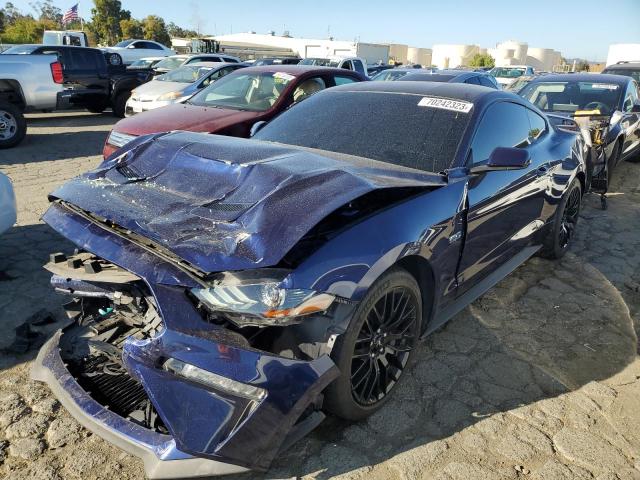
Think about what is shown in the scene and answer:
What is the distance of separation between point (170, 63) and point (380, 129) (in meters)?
14.8

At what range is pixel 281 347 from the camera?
7.00 feet

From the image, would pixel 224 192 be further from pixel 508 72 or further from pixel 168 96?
pixel 508 72

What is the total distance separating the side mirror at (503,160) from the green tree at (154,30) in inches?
2361

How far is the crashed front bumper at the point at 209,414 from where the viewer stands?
1.86 m

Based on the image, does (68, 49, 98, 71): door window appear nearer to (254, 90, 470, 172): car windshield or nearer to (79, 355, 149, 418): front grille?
(254, 90, 470, 172): car windshield

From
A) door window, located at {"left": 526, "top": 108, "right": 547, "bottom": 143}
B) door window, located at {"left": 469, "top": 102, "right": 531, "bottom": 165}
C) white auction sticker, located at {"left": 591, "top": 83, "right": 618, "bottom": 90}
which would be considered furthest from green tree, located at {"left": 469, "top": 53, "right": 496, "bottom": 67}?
door window, located at {"left": 469, "top": 102, "right": 531, "bottom": 165}

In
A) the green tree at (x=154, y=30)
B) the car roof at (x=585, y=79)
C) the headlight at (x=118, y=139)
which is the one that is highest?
the green tree at (x=154, y=30)

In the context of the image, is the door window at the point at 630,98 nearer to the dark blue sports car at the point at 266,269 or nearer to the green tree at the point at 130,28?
the dark blue sports car at the point at 266,269

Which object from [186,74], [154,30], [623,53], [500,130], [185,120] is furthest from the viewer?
[154,30]

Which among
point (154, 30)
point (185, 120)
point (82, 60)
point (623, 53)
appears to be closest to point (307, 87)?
point (185, 120)

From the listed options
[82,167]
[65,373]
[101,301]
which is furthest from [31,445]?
[82,167]

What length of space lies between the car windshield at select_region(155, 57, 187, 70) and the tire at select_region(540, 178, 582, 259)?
14.0 m

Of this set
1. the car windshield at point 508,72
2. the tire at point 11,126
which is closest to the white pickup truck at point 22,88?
the tire at point 11,126

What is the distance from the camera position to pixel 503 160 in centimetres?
303
